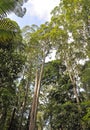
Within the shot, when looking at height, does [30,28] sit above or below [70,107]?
above

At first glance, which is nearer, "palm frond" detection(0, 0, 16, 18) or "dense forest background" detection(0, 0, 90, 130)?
"palm frond" detection(0, 0, 16, 18)

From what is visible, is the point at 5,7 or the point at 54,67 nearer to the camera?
the point at 5,7

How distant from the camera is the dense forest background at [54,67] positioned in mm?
11602

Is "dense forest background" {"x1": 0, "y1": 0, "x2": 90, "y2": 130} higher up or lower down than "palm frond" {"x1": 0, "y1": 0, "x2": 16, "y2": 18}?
higher up

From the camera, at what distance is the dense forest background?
11602 mm

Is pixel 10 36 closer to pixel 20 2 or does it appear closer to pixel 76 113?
pixel 20 2

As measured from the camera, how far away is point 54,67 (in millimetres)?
19422

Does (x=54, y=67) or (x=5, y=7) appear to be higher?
(x=54, y=67)

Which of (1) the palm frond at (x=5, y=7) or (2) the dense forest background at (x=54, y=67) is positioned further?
(2) the dense forest background at (x=54, y=67)

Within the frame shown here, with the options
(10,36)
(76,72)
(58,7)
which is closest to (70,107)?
(76,72)

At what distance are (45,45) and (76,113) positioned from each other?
19.3ft

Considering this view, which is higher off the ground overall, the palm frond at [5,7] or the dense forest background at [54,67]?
the dense forest background at [54,67]

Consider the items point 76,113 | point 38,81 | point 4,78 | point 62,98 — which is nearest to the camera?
point 4,78

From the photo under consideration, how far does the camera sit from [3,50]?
1204cm
